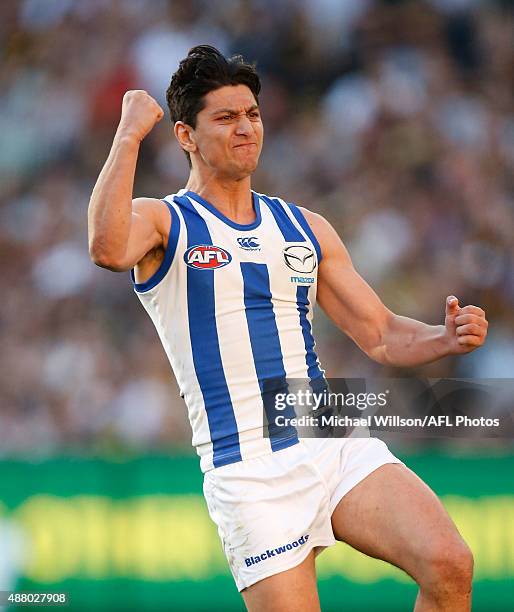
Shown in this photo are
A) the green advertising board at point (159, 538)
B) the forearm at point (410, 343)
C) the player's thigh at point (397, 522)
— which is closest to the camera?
the player's thigh at point (397, 522)

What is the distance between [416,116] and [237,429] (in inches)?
197

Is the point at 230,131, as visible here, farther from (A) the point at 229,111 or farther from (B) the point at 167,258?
(B) the point at 167,258

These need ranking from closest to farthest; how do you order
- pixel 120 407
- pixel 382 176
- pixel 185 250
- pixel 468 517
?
1. pixel 185 250
2. pixel 468 517
3. pixel 120 407
4. pixel 382 176

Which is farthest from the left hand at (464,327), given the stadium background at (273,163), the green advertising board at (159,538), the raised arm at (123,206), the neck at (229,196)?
the stadium background at (273,163)

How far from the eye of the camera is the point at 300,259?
3.92 metres

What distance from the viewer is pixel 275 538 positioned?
11.6 ft

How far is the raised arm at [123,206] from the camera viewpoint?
345 cm

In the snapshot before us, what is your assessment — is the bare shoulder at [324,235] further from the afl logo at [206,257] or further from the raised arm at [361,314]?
the afl logo at [206,257]

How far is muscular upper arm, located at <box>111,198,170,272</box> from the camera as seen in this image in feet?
11.6

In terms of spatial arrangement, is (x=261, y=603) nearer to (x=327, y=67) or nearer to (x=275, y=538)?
(x=275, y=538)

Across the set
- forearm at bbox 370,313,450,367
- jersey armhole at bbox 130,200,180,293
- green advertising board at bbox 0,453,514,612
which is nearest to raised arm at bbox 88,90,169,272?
jersey armhole at bbox 130,200,180,293

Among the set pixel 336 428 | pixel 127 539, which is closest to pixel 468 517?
pixel 127 539

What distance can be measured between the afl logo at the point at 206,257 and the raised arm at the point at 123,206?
0.16m

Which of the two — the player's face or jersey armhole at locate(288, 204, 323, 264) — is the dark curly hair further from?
jersey armhole at locate(288, 204, 323, 264)
